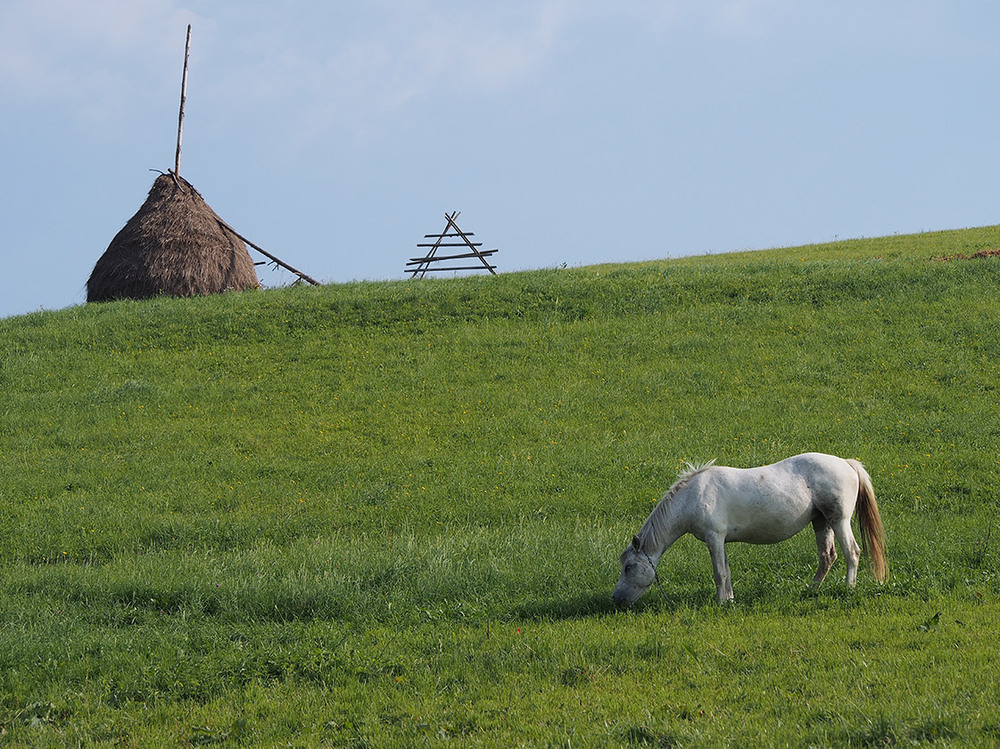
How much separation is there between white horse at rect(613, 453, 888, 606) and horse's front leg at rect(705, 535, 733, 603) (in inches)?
0.4

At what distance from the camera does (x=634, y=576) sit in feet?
32.8

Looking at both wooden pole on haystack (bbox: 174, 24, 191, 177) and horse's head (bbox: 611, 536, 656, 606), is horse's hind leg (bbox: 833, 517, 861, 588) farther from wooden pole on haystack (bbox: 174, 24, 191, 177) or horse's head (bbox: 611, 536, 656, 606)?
wooden pole on haystack (bbox: 174, 24, 191, 177)

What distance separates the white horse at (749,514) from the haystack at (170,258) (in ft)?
97.4

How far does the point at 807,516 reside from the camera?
403 inches

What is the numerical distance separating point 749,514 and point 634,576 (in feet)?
4.88

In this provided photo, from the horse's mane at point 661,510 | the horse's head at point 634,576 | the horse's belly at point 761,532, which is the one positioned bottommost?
the horse's head at point 634,576

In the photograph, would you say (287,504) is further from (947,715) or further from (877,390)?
(877,390)

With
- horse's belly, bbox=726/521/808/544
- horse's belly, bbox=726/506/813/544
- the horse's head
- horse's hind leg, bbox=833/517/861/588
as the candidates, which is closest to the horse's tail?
horse's hind leg, bbox=833/517/861/588

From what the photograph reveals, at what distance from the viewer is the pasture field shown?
728cm

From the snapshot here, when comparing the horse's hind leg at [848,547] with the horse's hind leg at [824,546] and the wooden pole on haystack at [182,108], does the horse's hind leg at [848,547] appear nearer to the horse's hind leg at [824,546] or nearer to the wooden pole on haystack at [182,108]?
the horse's hind leg at [824,546]

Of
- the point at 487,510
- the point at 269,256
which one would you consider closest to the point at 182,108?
the point at 269,256

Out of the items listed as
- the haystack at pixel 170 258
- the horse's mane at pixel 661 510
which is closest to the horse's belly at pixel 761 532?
the horse's mane at pixel 661 510

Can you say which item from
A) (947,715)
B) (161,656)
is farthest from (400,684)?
(947,715)

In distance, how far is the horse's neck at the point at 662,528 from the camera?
10148mm
